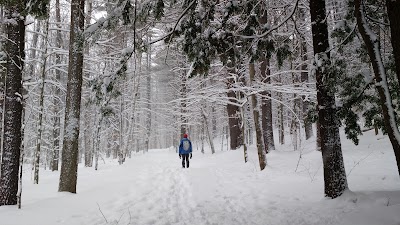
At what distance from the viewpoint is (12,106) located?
6562 millimetres

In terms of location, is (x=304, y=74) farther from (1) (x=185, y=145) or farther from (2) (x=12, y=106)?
(2) (x=12, y=106)

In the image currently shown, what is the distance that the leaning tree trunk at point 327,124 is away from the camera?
5.68m

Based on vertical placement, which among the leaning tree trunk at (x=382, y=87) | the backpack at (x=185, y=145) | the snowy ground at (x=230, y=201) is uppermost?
the leaning tree trunk at (x=382, y=87)

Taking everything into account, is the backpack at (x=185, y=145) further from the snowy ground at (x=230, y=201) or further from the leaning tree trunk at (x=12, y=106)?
the leaning tree trunk at (x=12, y=106)

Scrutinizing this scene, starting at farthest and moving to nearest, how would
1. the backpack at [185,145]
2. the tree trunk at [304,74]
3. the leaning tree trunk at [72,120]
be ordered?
the backpack at [185,145], the tree trunk at [304,74], the leaning tree trunk at [72,120]

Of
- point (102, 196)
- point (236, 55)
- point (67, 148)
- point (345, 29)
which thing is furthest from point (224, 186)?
point (345, 29)

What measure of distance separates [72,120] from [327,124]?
6438 mm

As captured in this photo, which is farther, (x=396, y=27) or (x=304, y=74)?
(x=304, y=74)

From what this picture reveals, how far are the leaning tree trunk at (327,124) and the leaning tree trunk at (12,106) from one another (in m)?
6.47

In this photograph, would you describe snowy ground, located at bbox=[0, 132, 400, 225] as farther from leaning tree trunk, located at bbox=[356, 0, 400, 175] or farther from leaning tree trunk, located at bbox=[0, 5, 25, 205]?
leaning tree trunk, located at bbox=[356, 0, 400, 175]

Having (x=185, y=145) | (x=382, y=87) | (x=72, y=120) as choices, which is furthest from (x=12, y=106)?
(x=185, y=145)

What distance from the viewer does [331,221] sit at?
15.4 ft

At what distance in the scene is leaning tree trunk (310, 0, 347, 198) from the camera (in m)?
5.68

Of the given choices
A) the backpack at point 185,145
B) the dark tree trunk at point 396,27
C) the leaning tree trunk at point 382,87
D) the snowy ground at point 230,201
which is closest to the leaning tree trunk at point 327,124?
the snowy ground at point 230,201
